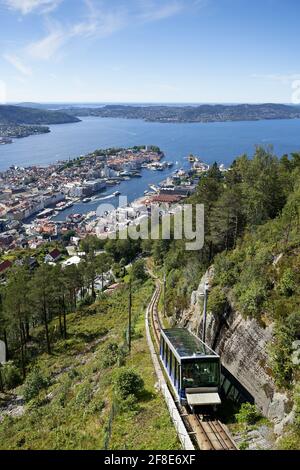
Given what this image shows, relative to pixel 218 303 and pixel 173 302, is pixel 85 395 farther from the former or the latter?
pixel 173 302

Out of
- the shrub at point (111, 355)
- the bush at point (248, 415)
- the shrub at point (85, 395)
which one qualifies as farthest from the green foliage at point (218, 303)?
the shrub at point (111, 355)

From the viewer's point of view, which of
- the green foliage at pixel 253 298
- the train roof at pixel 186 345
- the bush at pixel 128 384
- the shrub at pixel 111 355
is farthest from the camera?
the shrub at pixel 111 355

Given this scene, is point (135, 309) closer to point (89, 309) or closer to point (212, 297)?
point (89, 309)

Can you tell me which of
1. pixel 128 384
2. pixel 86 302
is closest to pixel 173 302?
pixel 128 384

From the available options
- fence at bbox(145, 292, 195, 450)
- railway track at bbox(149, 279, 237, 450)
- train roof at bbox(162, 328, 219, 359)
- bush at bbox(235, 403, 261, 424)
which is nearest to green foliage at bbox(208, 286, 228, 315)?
train roof at bbox(162, 328, 219, 359)

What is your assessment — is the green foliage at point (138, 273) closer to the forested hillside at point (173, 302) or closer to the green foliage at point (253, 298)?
the forested hillside at point (173, 302)

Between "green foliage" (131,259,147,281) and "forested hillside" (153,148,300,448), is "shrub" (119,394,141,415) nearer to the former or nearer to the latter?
"forested hillside" (153,148,300,448)
